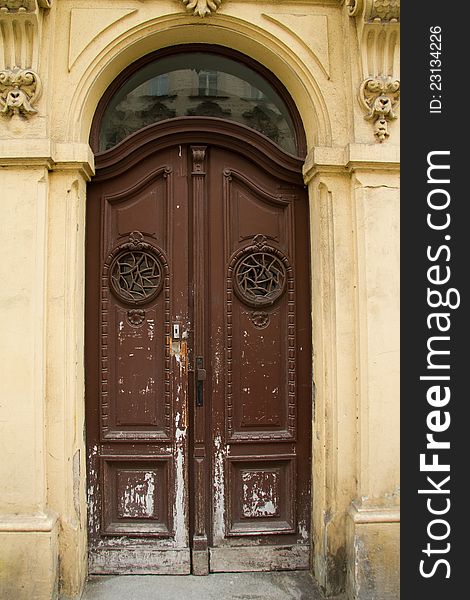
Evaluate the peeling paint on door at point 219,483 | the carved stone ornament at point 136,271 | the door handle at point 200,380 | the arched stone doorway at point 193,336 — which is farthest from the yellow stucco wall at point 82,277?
the door handle at point 200,380

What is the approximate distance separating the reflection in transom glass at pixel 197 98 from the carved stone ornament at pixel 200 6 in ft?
1.23

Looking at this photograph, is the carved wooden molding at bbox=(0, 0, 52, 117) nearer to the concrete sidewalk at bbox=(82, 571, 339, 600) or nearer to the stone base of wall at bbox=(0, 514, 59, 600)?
the stone base of wall at bbox=(0, 514, 59, 600)

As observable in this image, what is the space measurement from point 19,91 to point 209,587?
11.7 feet

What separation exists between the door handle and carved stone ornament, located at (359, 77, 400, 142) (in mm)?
2012

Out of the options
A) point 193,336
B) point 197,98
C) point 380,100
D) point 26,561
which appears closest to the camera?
point 26,561

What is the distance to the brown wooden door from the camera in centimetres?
394

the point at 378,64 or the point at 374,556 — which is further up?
the point at 378,64

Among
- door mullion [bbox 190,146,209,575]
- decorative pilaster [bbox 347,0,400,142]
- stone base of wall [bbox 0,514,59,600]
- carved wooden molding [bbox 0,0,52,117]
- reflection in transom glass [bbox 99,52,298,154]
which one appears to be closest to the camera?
stone base of wall [bbox 0,514,59,600]

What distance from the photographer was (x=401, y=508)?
139 inches

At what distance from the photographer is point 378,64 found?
376 cm

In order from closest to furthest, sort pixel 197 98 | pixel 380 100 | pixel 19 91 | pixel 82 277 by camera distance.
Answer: pixel 19 91 < pixel 380 100 < pixel 82 277 < pixel 197 98

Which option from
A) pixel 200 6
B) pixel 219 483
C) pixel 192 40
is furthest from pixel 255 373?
pixel 200 6

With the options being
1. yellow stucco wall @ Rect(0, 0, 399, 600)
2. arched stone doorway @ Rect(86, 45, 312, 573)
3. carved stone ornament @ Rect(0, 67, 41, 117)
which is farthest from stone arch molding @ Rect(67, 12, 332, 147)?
carved stone ornament @ Rect(0, 67, 41, 117)

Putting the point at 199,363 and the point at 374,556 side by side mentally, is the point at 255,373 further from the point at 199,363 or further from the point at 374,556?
the point at 374,556
